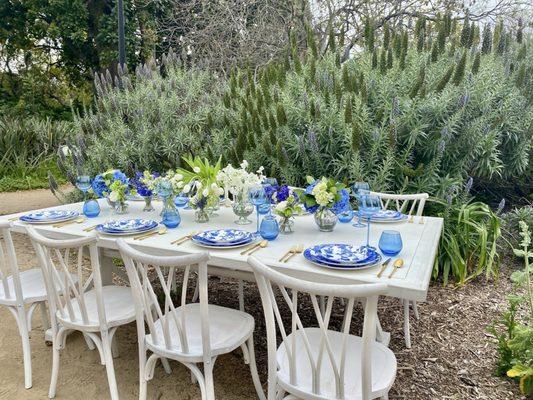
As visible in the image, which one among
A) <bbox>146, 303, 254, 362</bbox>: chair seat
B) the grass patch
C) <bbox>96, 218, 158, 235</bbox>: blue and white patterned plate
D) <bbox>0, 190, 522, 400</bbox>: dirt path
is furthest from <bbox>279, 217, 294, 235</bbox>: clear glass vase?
the grass patch

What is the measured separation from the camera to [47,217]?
2.52 m

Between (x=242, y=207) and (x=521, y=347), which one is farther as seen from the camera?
(x=242, y=207)

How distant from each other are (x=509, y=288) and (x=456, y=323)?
83 centimetres

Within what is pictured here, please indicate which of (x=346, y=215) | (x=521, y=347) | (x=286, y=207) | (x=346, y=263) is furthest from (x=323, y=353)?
(x=521, y=347)

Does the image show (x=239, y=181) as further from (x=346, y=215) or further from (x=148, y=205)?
(x=148, y=205)

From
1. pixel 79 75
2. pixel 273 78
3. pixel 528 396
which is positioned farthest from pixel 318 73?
pixel 79 75

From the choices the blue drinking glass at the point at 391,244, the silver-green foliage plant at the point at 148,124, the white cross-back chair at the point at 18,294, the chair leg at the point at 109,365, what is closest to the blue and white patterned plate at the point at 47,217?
the white cross-back chair at the point at 18,294

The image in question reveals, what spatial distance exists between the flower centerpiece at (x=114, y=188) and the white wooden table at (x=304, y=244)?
0.07m

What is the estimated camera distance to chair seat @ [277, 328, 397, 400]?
1479 mm

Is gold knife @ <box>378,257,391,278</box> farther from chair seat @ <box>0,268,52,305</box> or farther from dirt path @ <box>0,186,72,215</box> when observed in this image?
dirt path @ <box>0,186,72,215</box>

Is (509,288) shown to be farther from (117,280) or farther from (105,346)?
(117,280)

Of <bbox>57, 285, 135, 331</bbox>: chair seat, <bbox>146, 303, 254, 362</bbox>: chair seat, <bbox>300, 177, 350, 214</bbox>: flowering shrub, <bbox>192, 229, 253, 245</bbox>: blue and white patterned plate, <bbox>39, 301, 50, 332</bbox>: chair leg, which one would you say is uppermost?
<bbox>300, 177, 350, 214</bbox>: flowering shrub

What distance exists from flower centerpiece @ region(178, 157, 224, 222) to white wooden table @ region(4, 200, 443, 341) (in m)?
0.09

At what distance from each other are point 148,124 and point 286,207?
9.63ft
